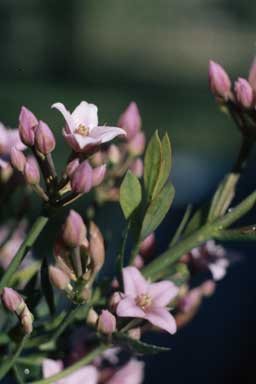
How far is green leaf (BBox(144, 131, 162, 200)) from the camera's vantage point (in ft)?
2.17

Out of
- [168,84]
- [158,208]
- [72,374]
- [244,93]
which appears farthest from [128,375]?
[168,84]

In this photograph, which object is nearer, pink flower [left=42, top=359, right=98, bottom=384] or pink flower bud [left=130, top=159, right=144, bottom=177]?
pink flower [left=42, top=359, right=98, bottom=384]

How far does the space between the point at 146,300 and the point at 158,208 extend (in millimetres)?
82

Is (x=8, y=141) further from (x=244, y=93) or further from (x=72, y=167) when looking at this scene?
(x=244, y=93)

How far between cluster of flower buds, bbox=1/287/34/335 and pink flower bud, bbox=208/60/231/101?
0.94 feet

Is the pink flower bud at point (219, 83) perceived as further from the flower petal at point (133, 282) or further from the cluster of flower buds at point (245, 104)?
the flower petal at point (133, 282)

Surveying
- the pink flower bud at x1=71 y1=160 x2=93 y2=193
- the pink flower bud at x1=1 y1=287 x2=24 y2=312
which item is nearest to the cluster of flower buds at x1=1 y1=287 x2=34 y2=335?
the pink flower bud at x1=1 y1=287 x2=24 y2=312

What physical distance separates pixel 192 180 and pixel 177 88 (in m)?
4.49

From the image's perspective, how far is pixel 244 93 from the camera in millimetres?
714

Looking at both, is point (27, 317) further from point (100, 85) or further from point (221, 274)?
point (100, 85)

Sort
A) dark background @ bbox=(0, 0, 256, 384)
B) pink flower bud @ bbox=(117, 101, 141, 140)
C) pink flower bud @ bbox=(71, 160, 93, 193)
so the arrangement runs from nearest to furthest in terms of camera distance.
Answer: pink flower bud @ bbox=(71, 160, 93, 193), pink flower bud @ bbox=(117, 101, 141, 140), dark background @ bbox=(0, 0, 256, 384)

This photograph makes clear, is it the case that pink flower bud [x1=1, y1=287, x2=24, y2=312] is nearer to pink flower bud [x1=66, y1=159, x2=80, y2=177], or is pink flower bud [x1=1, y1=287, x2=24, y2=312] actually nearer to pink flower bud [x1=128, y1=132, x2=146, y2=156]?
pink flower bud [x1=66, y1=159, x2=80, y2=177]

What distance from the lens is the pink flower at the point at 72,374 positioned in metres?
0.68

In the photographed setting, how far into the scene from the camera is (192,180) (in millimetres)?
4855
